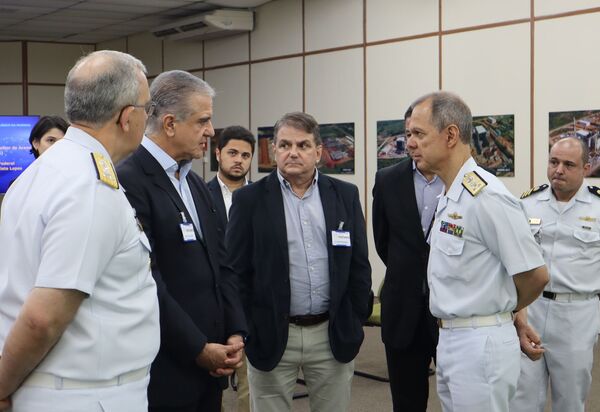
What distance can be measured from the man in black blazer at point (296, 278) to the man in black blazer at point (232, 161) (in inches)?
54.2

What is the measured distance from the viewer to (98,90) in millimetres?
1795

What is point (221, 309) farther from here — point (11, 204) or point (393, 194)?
point (393, 194)

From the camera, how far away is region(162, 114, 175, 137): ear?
2432 mm

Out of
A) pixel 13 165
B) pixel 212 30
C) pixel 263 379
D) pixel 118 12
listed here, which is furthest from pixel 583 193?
pixel 13 165

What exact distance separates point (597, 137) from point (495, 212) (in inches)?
177

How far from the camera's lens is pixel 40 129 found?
366 cm

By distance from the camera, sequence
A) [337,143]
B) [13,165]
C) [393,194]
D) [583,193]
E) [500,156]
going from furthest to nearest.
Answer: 1. [13,165]
2. [337,143]
3. [500,156]
4. [583,193]
5. [393,194]

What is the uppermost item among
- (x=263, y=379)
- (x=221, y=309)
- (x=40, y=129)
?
(x=40, y=129)

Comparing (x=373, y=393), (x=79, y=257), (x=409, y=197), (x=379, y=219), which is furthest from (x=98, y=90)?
(x=373, y=393)

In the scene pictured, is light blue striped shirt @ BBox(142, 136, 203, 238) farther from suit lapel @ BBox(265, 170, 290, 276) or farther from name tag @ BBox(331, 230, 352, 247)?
name tag @ BBox(331, 230, 352, 247)

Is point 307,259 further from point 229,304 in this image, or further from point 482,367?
point 482,367

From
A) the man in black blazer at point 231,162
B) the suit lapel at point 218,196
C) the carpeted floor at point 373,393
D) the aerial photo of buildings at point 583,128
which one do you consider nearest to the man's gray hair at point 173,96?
the suit lapel at point 218,196

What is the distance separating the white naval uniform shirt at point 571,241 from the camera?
3.52 metres

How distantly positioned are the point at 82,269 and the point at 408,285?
189 cm
